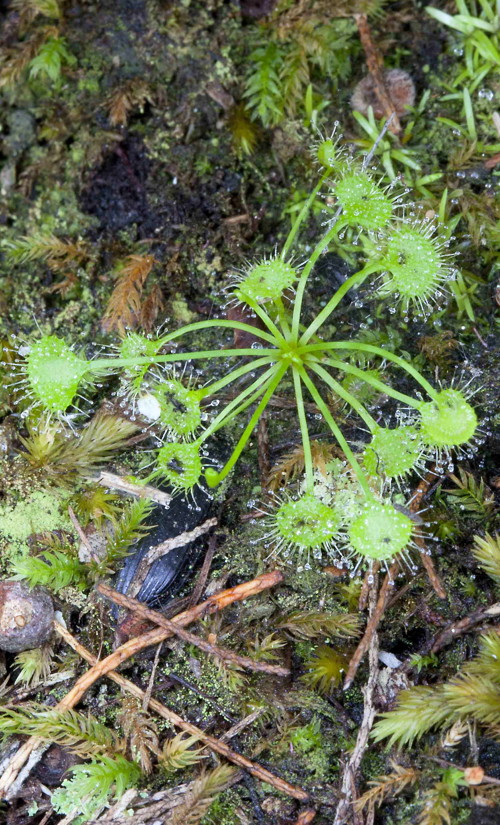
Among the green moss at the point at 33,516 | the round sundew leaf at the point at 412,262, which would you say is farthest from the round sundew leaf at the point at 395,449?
the green moss at the point at 33,516

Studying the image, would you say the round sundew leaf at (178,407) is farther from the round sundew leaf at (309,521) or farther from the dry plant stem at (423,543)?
the dry plant stem at (423,543)

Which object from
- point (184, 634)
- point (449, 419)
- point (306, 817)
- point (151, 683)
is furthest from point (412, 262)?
point (306, 817)

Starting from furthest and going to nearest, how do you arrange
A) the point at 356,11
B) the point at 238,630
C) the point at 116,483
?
the point at 356,11 → the point at 116,483 → the point at 238,630

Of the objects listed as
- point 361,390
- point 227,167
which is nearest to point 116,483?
point 361,390

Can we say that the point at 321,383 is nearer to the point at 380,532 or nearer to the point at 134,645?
the point at 380,532

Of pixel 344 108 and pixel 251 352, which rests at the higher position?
pixel 344 108

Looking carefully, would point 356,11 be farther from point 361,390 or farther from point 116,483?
point 116,483

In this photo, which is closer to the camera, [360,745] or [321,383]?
[360,745]

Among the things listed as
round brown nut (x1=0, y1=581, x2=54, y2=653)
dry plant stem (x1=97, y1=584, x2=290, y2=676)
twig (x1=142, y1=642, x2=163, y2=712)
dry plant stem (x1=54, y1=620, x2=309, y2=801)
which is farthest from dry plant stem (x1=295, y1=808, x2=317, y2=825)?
round brown nut (x1=0, y1=581, x2=54, y2=653)
